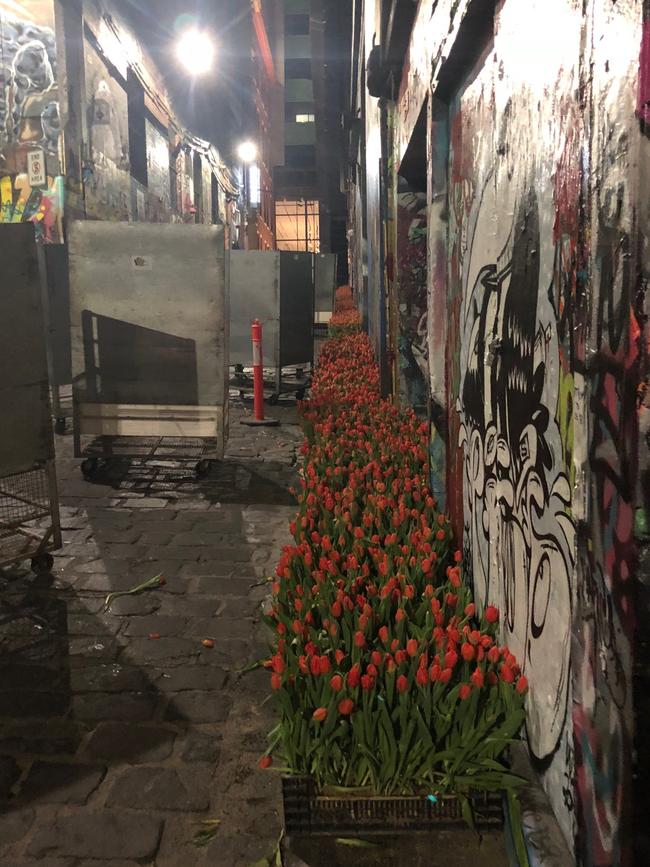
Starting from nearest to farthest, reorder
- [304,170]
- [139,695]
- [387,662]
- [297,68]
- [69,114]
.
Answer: [387,662]
[139,695]
[69,114]
[304,170]
[297,68]

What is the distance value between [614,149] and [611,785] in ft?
4.73

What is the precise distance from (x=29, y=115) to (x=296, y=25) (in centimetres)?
4671

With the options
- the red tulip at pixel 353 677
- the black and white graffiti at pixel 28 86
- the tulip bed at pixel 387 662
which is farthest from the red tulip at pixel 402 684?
the black and white graffiti at pixel 28 86

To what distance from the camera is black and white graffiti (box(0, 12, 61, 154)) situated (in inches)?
569

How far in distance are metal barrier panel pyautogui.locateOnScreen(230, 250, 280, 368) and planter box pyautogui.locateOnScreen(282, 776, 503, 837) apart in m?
9.41

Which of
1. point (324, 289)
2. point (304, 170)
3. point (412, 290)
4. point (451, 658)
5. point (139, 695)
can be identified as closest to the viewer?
point (451, 658)

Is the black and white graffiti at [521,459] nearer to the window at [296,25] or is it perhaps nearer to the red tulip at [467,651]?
the red tulip at [467,651]

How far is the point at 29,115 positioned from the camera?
1472 cm

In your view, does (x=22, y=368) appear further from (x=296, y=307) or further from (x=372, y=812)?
(x=296, y=307)

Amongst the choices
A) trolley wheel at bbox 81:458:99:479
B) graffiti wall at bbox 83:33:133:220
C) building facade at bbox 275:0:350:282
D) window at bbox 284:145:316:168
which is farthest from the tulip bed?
window at bbox 284:145:316:168

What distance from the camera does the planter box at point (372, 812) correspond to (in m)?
2.37

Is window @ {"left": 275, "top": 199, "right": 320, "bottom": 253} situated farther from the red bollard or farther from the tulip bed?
the tulip bed

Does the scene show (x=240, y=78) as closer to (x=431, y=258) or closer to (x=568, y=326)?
(x=431, y=258)

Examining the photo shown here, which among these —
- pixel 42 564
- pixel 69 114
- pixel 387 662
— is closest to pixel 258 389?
pixel 42 564
